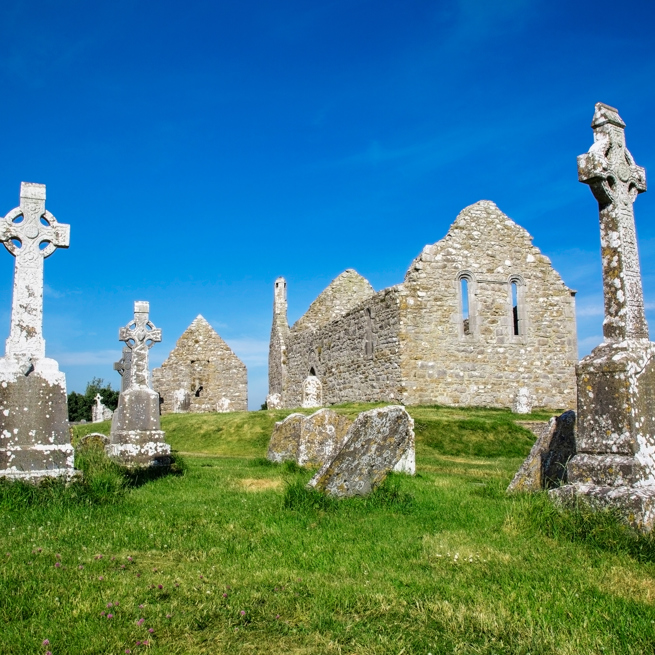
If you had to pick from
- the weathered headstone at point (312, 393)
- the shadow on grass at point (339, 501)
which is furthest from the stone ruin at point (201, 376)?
the shadow on grass at point (339, 501)

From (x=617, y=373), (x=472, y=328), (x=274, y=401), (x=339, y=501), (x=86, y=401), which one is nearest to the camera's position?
(x=617, y=373)

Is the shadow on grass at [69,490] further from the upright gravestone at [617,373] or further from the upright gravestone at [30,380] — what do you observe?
the upright gravestone at [617,373]

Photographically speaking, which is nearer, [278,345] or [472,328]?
[472,328]

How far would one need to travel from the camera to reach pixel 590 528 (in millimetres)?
4918

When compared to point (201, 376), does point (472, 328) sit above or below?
above


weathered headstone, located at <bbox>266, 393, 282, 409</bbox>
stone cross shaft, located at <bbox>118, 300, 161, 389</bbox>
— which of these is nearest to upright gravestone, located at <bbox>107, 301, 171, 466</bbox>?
stone cross shaft, located at <bbox>118, 300, 161, 389</bbox>

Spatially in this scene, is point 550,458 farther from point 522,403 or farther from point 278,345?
point 278,345

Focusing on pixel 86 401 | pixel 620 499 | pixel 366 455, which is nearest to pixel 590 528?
A: pixel 620 499

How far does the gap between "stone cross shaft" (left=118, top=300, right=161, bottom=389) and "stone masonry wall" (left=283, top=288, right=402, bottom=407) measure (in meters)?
8.65

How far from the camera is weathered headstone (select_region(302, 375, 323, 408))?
25.7 metres

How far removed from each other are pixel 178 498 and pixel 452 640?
15.8 ft

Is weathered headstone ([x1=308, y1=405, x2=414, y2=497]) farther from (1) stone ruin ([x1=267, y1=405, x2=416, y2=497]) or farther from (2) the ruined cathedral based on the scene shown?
(2) the ruined cathedral

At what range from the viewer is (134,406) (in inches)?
478

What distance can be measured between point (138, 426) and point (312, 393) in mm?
14056
